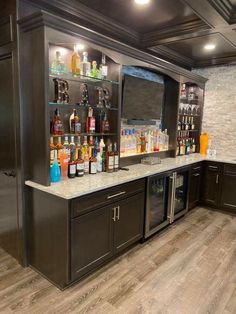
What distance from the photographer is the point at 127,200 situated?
2.56 meters

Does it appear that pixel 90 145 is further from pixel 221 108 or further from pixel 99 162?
pixel 221 108

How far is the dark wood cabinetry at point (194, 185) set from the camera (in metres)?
3.87

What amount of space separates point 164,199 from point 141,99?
4.72ft

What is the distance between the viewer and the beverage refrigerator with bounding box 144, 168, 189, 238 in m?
2.94

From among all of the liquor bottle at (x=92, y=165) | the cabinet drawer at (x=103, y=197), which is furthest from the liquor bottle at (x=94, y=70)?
the cabinet drawer at (x=103, y=197)

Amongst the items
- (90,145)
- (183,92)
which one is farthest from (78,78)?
(183,92)

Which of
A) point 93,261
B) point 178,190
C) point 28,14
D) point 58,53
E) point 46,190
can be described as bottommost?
point 93,261

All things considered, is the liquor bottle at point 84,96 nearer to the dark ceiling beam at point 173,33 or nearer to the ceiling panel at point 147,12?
the ceiling panel at point 147,12

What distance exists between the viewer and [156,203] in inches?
124

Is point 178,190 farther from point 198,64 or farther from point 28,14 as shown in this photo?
point 28,14

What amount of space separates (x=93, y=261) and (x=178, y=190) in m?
1.89

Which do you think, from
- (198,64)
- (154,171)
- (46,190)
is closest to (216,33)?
(198,64)

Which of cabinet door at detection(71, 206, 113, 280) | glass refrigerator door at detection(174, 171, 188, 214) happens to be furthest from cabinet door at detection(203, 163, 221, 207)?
cabinet door at detection(71, 206, 113, 280)

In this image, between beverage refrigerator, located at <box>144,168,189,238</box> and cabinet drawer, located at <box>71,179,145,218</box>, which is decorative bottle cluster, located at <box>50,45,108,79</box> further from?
beverage refrigerator, located at <box>144,168,189,238</box>
